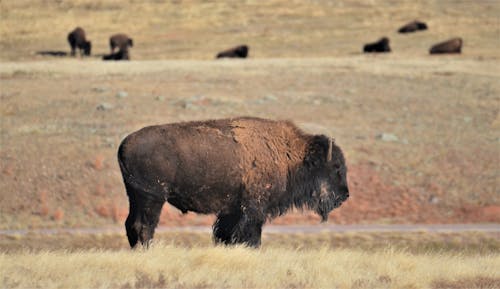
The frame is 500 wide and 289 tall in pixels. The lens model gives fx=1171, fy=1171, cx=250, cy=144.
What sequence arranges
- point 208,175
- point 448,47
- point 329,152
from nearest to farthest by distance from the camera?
point 208,175 → point 329,152 → point 448,47

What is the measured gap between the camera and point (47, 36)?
226 ft

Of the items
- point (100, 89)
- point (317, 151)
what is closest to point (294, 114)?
point (100, 89)

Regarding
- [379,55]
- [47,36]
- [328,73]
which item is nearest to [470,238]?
[328,73]

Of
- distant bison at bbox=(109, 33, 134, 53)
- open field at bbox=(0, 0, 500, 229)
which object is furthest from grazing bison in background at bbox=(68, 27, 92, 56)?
open field at bbox=(0, 0, 500, 229)

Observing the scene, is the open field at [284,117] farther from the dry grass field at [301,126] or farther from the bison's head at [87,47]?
the bison's head at [87,47]

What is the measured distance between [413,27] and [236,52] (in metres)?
12.9

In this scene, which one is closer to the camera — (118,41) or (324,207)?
(324,207)

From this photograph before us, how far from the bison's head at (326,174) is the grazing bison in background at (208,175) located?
0.64m

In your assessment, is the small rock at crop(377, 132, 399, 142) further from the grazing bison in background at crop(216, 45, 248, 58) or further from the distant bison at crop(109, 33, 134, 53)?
the distant bison at crop(109, 33, 134, 53)

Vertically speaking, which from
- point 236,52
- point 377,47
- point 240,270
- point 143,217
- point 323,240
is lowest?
point 236,52

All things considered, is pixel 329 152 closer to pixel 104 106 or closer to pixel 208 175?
pixel 208 175

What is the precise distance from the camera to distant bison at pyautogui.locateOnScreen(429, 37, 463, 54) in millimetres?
54344

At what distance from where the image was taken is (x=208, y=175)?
1349cm

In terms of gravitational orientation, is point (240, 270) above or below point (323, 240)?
above
